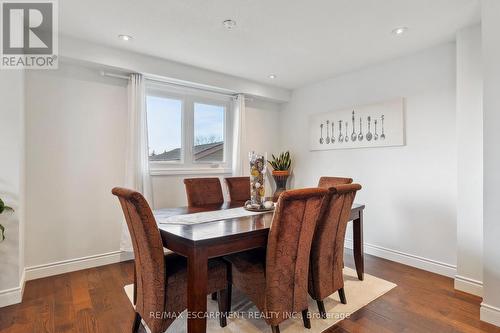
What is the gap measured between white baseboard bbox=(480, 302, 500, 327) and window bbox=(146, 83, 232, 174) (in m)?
3.17

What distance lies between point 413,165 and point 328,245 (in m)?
1.80

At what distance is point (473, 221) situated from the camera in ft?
8.11

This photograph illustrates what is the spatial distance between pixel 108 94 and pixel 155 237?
229cm

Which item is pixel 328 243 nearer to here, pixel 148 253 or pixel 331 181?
pixel 331 181

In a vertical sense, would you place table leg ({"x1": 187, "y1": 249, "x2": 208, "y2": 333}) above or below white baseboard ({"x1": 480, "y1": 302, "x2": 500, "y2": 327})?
above

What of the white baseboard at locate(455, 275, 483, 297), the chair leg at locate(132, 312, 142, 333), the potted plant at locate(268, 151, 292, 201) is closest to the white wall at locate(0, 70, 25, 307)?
the chair leg at locate(132, 312, 142, 333)

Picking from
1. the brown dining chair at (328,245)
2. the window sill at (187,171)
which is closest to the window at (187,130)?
the window sill at (187,171)

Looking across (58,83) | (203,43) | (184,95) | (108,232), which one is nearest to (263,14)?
(203,43)

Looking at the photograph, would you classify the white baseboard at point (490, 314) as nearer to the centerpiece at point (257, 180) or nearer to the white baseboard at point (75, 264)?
the centerpiece at point (257, 180)

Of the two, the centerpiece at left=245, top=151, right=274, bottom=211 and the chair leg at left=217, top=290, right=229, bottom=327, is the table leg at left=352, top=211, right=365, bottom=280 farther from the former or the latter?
the chair leg at left=217, top=290, right=229, bottom=327

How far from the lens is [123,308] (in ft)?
7.09

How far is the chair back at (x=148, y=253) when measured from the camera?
1525 mm

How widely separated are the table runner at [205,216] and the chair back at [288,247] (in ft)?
1.89

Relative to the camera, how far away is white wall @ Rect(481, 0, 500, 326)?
194 cm
